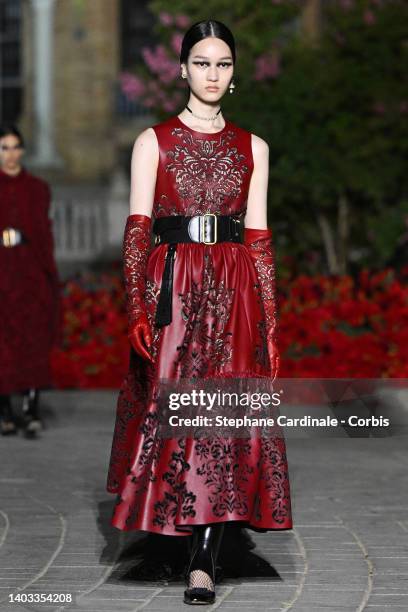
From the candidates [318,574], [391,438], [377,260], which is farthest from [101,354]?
[318,574]

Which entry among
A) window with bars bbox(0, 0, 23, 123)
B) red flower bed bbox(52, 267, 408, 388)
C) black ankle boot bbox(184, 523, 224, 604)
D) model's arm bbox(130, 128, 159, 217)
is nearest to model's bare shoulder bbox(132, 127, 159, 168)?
model's arm bbox(130, 128, 159, 217)

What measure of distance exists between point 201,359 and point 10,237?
4027 millimetres

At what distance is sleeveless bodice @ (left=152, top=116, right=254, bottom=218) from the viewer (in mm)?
5004

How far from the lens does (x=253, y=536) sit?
605 cm

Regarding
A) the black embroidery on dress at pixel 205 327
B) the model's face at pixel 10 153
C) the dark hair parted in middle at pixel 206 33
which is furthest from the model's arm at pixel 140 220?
the model's face at pixel 10 153

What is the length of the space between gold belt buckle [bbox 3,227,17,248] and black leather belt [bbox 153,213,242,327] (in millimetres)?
3798

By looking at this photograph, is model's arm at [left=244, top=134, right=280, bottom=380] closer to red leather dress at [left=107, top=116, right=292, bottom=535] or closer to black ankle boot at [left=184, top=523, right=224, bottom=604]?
red leather dress at [left=107, top=116, right=292, bottom=535]

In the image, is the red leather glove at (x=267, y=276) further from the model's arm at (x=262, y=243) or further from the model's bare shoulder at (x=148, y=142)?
the model's bare shoulder at (x=148, y=142)

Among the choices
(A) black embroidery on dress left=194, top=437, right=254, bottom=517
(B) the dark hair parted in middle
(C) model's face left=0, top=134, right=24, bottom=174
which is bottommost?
(A) black embroidery on dress left=194, top=437, right=254, bottom=517

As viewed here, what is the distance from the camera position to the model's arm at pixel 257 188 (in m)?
5.16

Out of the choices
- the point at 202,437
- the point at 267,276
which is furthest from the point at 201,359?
the point at 267,276

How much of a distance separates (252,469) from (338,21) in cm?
885

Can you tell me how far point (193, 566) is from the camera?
486 centimetres

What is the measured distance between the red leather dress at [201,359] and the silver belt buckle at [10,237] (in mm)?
3783
